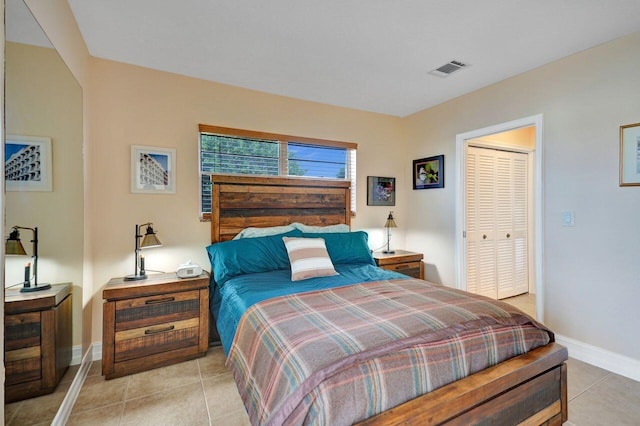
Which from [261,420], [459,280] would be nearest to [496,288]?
[459,280]

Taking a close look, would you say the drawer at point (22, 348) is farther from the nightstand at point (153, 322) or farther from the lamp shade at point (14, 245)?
the nightstand at point (153, 322)

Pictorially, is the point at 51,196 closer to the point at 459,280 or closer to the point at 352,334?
the point at 352,334

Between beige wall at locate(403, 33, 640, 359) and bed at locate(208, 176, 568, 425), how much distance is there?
3.73 feet

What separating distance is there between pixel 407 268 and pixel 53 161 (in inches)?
132

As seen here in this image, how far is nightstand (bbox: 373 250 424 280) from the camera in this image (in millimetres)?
3453

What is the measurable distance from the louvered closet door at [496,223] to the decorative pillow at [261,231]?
2.24 m

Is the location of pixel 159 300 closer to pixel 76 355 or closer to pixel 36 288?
pixel 76 355

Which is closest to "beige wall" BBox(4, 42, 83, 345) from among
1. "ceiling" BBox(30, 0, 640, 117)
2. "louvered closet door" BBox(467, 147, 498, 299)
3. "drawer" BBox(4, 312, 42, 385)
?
"drawer" BBox(4, 312, 42, 385)

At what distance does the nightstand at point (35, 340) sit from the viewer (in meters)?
1.20

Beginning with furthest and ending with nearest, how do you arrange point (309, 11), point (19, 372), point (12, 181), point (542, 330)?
point (309, 11)
point (542, 330)
point (19, 372)
point (12, 181)

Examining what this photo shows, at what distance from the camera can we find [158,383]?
2176 millimetres

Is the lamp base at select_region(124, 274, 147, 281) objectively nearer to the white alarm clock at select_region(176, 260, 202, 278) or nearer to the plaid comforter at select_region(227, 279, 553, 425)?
the white alarm clock at select_region(176, 260, 202, 278)

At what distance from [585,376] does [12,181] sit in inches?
145

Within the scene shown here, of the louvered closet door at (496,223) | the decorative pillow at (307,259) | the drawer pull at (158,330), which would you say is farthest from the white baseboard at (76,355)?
the louvered closet door at (496,223)
